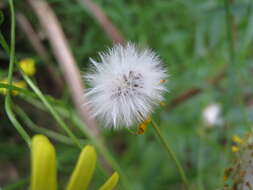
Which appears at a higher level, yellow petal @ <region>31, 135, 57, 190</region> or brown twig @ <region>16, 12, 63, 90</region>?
brown twig @ <region>16, 12, 63, 90</region>

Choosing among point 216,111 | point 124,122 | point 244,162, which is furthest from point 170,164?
point 124,122

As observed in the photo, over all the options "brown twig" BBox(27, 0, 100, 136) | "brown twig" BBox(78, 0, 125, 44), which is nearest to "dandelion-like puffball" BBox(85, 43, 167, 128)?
"brown twig" BBox(27, 0, 100, 136)

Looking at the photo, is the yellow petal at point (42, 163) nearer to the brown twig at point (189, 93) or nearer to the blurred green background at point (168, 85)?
the blurred green background at point (168, 85)

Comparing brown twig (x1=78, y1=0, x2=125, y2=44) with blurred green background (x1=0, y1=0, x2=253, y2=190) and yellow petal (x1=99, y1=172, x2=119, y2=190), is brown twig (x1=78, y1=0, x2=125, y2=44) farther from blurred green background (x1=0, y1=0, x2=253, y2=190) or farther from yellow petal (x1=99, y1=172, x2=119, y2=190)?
yellow petal (x1=99, y1=172, x2=119, y2=190)

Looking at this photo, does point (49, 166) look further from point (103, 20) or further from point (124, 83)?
point (103, 20)

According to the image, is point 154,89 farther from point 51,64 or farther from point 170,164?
point 51,64

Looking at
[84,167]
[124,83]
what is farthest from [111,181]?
[124,83]
